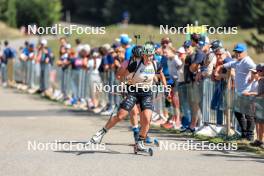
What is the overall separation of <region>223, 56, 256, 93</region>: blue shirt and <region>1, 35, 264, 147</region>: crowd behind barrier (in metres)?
0.15

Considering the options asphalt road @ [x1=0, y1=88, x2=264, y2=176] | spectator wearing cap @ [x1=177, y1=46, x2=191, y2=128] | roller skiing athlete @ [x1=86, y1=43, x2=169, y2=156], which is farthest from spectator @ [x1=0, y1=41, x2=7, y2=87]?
roller skiing athlete @ [x1=86, y1=43, x2=169, y2=156]

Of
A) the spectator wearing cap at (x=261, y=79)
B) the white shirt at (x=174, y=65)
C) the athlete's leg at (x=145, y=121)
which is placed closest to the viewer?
the athlete's leg at (x=145, y=121)

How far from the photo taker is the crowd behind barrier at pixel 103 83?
1703 cm

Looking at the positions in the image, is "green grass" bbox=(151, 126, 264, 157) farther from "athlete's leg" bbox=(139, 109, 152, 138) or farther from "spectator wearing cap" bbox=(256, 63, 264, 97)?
"athlete's leg" bbox=(139, 109, 152, 138)

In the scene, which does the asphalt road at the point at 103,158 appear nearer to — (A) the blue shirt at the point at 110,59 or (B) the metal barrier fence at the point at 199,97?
(B) the metal barrier fence at the point at 199,97

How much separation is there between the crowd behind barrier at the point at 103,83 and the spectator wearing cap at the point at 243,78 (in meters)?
0.13

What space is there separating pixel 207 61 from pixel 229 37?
6276 cm

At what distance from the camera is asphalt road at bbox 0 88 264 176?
40.2 ft

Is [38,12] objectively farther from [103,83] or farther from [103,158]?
[103,158]

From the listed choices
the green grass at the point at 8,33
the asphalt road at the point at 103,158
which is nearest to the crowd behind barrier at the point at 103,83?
the asphalt road at the point at 103,158

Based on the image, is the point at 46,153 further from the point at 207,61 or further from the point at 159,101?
the point at 159,101

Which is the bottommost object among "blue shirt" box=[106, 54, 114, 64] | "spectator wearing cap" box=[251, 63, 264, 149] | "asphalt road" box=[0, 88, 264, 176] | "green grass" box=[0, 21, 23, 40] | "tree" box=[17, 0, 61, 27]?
"asphalt road" box=[0, 88, 264, 176]

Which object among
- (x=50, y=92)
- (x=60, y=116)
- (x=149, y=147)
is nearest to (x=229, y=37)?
(x=50, y=92)

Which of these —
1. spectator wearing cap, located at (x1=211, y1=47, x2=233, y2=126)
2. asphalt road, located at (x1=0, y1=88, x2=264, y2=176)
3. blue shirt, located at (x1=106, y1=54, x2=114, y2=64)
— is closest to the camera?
asphalt road, located at (x1=0, y1=88, x2=264, y2=176)
